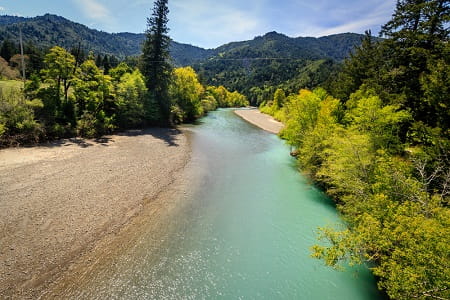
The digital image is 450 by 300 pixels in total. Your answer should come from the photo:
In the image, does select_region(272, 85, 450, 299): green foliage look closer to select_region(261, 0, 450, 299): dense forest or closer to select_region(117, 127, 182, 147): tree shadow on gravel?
select_region(261, 0, 450, 299): dense forest

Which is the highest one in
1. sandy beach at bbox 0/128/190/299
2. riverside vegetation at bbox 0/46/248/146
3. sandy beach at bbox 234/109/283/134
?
riverside vegetation at bbox 0/46/248/146

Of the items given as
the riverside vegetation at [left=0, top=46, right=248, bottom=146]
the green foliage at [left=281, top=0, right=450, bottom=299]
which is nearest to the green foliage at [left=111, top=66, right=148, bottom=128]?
the riverside vegetation at [left=0, top=46, right=248, bottom=146]

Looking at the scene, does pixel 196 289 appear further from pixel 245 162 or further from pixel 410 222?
pixel 245 162

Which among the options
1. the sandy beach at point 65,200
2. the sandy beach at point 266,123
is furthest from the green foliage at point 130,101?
the sandy beach at point 266,123

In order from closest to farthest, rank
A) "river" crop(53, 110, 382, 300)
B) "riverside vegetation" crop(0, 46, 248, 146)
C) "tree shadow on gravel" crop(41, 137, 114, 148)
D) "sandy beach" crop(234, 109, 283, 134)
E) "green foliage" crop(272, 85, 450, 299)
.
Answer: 1. "green foliage" crop(272, 85, 450, 299)
2. "river" crop(53, 110, 382, 300)
3. "riverside vegetation" crop(0, 46, 248, 146)
4. "tree shadow on gravel" crop(41, 137, 114, 148)
5. "sandy beach" crop(234, 109, 283, 134)

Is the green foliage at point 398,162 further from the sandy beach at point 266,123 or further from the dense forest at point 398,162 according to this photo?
the sandy beach at point 266,123

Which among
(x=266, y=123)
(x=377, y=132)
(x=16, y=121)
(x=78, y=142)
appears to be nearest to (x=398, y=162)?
(x=377, y=132)

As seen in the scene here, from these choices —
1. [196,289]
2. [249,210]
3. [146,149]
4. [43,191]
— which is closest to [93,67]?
[146,149]
